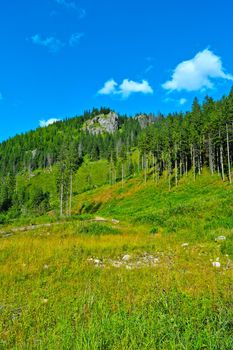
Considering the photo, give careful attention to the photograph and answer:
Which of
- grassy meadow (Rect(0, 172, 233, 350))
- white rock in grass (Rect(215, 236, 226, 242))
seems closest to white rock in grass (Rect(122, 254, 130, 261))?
grassy meadow (Rect(0, 172, 233, 350))

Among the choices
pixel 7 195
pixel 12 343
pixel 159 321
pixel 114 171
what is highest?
pixel 114 171

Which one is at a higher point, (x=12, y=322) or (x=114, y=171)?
(x=114, y=171)

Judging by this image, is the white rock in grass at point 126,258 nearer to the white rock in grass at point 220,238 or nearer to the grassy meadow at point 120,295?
the grassy meadow at point 120,295

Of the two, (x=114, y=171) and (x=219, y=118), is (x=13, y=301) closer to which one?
(x=219, y=118)

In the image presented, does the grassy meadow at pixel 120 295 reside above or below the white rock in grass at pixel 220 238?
below

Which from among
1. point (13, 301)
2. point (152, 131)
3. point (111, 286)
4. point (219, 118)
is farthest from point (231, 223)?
point (152, 131)

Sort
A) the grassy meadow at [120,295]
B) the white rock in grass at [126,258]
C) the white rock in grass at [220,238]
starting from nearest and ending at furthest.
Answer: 1. the grassy meadow at [120,295]
2. the white rock in grass at [126,258]
3. the white rock in grass at [220,238]

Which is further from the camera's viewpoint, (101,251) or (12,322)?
(101,251)

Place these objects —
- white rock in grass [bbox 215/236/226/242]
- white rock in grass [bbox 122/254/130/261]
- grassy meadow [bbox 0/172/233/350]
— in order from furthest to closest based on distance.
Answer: white rock in grass [bbox 215/236/226/242], white rock in grass [bbox 122/254/130/261], grassy meadow [bbox 0/172/233/350]

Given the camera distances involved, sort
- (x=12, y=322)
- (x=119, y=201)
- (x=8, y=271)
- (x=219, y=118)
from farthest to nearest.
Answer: (x=119, y=201) < (x=219, y=118) < (x=8, y=271) < (x=12, y=322)

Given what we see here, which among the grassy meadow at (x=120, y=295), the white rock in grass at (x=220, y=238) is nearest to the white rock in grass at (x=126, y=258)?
the grassy meadow at (x=120, y=295)

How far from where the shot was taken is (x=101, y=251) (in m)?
13.6

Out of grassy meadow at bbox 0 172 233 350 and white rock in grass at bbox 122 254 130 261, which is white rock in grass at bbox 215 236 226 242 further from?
Answer: white rock in grass at bbox 122 254 130 261

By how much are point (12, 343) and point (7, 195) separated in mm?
132012
